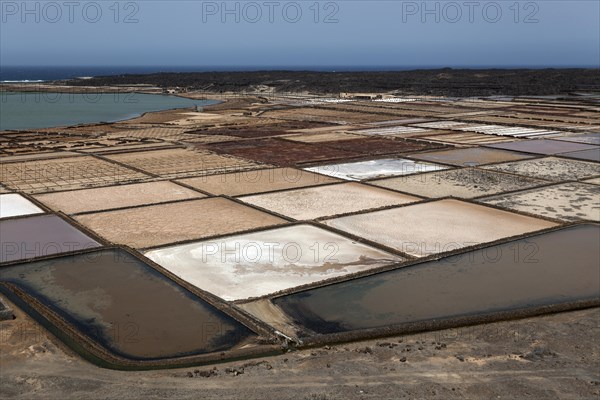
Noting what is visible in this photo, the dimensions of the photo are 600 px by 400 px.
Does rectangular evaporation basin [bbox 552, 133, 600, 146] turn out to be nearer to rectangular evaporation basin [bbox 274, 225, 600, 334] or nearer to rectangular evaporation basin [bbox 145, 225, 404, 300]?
rectangular evaporation basin [bbox 274, 225, 600, 334]

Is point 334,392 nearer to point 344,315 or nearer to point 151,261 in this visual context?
point 344,315

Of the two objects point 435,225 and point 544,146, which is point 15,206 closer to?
point 435,225

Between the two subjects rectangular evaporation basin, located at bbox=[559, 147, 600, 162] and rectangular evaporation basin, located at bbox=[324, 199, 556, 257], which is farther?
rectangular evaporation basin, located at bbox=[559, 147, 600, 162]

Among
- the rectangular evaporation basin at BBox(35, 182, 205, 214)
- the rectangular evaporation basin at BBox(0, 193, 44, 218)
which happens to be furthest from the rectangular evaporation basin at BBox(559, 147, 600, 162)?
the rectangular evaporation basin at BBox(0, 193, 44, 218)

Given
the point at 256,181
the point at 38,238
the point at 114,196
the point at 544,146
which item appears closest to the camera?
the point at 38,238

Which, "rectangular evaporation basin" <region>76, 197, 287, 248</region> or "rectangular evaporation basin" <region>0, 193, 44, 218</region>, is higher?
"rectangular evaporation basin" <region>0, 193, 44, 218</region>

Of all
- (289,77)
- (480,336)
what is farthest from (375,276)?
(289,77)

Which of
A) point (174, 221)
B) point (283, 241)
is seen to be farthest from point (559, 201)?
point (174, 221)

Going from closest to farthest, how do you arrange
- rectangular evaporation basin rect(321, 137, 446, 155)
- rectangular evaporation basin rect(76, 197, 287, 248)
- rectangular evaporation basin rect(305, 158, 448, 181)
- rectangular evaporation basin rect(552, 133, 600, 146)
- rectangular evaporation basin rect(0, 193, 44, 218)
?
1. rectangular evaporation basin rect(76, 197, 287, 248)
2. rectangular evaporation basin rect(0, 193, 44, 218)
3. rectangular evaporation basin rect(305, 158, 448, 181)
4. rectangular evaporation basin rect(321, 137, 446, 155)
5. rectangular evaporation basin rect(552, 133, 600, 146)
